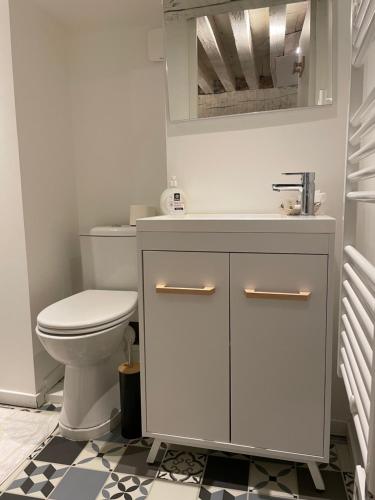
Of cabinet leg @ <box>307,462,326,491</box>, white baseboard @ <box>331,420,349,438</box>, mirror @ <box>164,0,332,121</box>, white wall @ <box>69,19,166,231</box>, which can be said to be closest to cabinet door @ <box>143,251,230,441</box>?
cabinet leg @ <box>307,462,326,491</box>

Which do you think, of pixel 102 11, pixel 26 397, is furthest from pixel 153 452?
pixel 102 11

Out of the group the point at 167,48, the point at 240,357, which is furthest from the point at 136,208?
the point at 240,357

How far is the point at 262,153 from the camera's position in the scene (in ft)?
5.01

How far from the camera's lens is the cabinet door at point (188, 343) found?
125cm

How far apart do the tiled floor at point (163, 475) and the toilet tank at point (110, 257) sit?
0.71m

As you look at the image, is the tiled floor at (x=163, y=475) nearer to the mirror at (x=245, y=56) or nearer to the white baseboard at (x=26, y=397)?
the white baseboard at (x=26, y=397)

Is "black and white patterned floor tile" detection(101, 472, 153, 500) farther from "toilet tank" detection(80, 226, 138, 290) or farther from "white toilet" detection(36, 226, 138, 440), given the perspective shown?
"toilet tank" detection(80, 226, 138, 290)

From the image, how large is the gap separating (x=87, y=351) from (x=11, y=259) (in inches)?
23.0

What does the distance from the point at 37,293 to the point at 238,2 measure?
1.46m

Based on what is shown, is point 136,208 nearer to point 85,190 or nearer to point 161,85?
point 85,190

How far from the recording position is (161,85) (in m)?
1.92

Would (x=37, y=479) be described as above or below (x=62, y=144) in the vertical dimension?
below

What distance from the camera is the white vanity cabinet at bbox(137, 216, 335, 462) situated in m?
1.17

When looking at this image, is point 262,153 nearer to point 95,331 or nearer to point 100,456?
point 95,331
